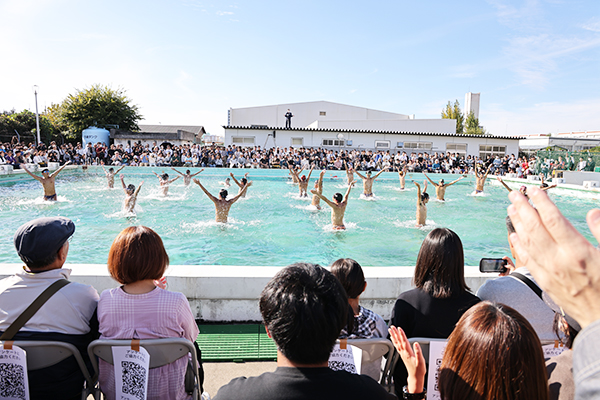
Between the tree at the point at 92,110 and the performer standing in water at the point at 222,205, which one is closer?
the performer standing in water at the point at 222,205

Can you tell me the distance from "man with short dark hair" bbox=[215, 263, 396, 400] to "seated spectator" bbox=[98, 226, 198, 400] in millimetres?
1095

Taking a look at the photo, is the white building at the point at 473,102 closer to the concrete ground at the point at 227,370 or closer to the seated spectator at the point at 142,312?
the concrete ground at the point at 227,370

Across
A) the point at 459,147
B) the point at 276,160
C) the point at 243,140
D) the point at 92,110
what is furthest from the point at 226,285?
the point at 92,110

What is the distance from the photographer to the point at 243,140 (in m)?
33.9

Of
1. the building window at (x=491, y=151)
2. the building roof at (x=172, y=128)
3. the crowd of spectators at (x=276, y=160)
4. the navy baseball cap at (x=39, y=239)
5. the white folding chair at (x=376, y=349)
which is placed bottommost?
the white folding chair at (x=376, y=349)

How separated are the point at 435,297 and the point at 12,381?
2704mm

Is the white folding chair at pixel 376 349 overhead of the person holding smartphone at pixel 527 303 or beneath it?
beneath

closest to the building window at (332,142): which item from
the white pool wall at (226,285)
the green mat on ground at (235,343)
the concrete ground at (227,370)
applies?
the white pool wall at (226,285)

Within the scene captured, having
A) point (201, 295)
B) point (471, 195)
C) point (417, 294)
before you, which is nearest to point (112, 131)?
point (471, 195)

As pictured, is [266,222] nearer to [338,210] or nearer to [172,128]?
[338,210]

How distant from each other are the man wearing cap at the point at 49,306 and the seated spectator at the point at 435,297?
211 cm

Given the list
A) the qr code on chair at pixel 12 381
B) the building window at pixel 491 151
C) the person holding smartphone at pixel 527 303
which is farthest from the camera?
the building window at pixel 491 151

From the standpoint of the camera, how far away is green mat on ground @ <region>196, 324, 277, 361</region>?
3604 mm

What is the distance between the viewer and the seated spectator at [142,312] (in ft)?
7.49
